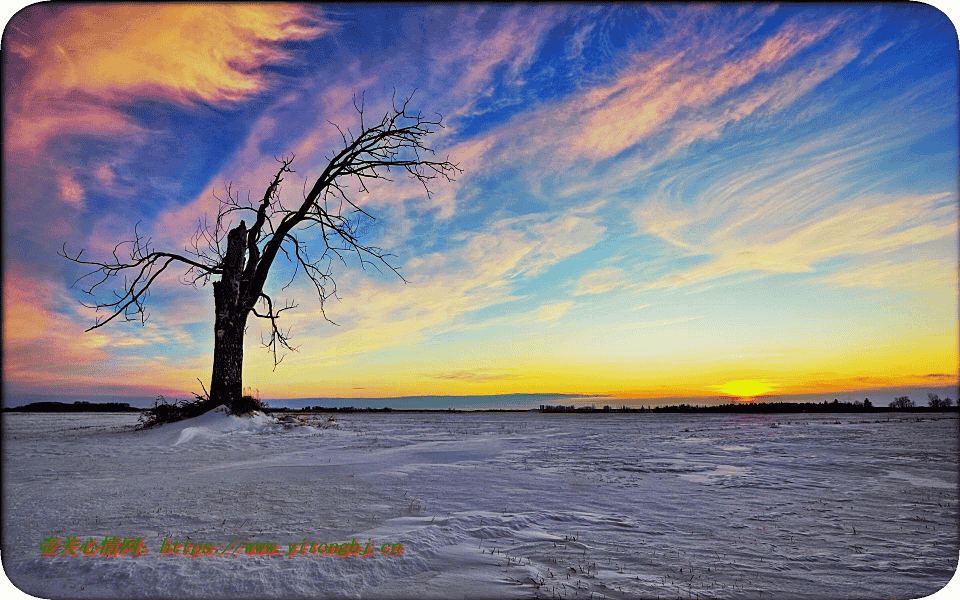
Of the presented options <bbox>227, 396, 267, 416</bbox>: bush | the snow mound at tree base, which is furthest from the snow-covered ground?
<bbox>227, 396, 267, 416</bbox>: bush

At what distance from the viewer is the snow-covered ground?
95.3 inches

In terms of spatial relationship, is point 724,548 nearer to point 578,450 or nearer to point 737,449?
point 578,450

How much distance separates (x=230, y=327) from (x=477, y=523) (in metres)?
9.48

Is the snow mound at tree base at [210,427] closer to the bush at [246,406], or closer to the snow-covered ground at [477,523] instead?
the bush at [246,406]

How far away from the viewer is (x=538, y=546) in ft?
10.1

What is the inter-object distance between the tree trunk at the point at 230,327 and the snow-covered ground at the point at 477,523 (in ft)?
11.3

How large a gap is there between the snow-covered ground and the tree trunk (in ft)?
11.3

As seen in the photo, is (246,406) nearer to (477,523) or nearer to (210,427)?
(210,427)

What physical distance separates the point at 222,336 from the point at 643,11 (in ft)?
33.6

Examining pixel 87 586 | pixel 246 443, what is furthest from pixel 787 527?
pixel 246 443

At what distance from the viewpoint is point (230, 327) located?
11031 millimetres

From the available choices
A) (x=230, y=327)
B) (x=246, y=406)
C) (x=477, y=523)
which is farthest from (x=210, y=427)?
(x=477, y=523)

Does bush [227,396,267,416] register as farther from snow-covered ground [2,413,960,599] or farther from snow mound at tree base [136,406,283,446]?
snow-covered ground [2,413,960,599]

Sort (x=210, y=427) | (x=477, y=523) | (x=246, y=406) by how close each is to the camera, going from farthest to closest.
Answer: (x=246, y=406), (x=210, y=427), (x=477, y=523)
